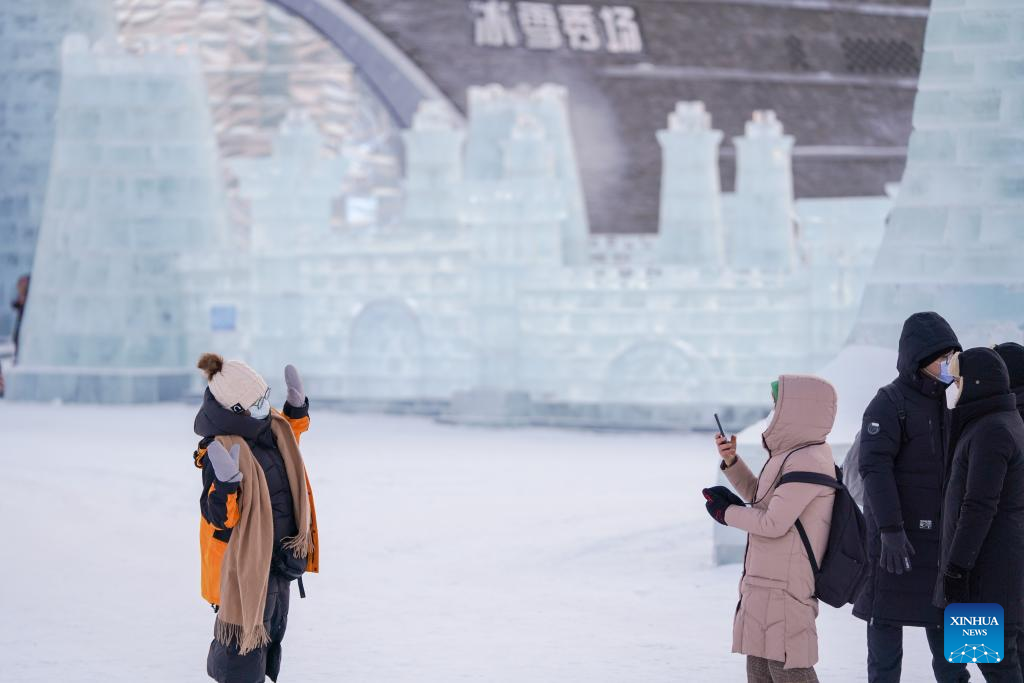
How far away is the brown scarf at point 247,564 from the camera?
19.9ft

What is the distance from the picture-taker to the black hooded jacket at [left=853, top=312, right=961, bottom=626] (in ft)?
20.1

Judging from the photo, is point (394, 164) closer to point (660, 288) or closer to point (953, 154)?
point (660, 288)

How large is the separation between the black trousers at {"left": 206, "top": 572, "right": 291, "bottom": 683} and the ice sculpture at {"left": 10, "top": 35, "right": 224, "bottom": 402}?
701 inches

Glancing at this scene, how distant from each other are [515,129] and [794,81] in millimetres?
16216

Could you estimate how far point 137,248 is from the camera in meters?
23.9

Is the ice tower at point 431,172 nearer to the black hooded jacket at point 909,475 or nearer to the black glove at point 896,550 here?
the black hooded jacket at point 909,475

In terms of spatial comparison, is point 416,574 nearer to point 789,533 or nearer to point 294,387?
point 294,387

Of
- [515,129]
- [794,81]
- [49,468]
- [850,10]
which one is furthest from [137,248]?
[850,10]

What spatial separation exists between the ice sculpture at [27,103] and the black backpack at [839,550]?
26.6 meters

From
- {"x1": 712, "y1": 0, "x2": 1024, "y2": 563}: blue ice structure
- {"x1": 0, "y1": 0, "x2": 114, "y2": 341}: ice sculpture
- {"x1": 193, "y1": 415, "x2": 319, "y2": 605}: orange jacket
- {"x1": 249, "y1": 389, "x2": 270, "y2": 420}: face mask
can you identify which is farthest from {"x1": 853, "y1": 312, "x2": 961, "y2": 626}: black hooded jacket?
{"x1": 0, "y1": 0, "x2": 114, "y2": 341}: ice sculpture

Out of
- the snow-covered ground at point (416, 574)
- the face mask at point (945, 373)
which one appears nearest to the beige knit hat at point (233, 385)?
the snow-covered ground at point (416, 574)

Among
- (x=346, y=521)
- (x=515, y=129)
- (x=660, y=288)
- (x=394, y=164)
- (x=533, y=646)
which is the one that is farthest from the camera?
(x=394, y=164)

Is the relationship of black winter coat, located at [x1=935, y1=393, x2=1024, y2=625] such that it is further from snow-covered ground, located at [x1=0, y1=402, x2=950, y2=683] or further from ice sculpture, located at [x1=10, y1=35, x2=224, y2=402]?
ice sculpture, located at [x1=10, y1=35, x2=224, y2=402]

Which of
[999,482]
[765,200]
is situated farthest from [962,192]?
[765,200]
